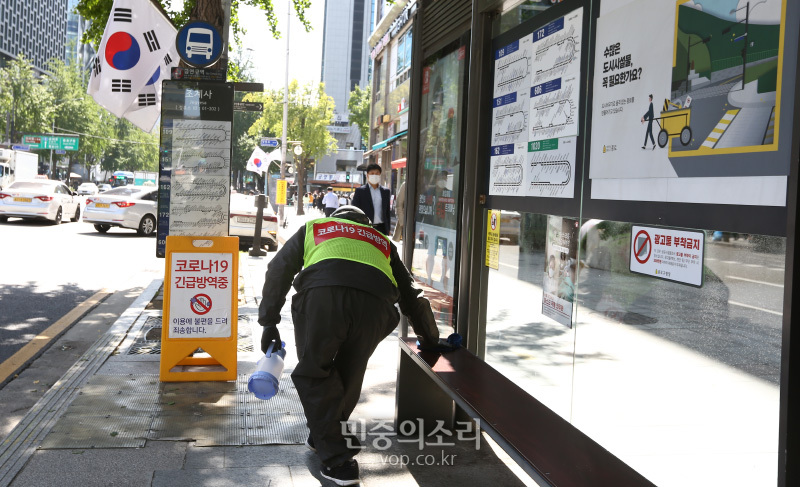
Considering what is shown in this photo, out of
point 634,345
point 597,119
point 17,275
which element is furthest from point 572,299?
point 17,275

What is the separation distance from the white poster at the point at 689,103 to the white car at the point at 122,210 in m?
20.6

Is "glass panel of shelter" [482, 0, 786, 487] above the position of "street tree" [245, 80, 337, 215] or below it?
below

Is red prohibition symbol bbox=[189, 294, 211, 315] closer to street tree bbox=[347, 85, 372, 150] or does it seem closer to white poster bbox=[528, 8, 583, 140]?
white poster bbox=[528, 8, 583, 140]

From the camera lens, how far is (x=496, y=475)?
15.1 feet

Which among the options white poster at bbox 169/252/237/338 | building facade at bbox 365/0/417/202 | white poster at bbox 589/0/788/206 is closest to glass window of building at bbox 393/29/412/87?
building facade at bbox 365/0/417/202

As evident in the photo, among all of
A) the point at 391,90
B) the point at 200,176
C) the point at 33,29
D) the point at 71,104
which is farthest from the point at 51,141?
the point at 33,29

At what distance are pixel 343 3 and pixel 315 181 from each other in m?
66.8

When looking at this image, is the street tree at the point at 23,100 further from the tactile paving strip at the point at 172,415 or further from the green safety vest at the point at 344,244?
the green safety vest at the point at 344,244

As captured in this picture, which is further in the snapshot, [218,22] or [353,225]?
[218,22]

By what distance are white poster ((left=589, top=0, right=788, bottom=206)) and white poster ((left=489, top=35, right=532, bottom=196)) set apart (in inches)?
36.7

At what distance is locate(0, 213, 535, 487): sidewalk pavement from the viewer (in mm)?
4340

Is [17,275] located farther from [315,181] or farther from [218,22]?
[315,181]

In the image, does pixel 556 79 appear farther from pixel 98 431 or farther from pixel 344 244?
pixel 98 431

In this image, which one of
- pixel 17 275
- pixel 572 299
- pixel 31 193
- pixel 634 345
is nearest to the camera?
pixel 634 345
